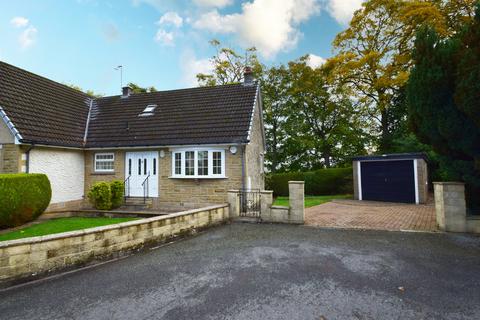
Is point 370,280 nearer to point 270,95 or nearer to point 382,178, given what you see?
point 382,178

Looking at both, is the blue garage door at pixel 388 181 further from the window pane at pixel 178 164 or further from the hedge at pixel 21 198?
the hedge at pixel 21 198

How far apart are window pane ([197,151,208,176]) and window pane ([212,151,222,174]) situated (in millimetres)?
426

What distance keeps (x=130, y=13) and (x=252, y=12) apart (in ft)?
24.0

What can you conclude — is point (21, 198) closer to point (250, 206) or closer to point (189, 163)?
point (189, 163)

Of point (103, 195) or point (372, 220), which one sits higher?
point (103, 195)

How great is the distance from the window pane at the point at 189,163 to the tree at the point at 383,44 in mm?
17846

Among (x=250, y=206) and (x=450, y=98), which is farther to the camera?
(x=250, y=206)

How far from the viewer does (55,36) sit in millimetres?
13141

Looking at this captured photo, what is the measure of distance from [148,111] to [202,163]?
5.95m

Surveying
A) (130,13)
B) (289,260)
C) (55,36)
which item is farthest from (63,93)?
(289,260)

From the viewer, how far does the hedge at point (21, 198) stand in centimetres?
879

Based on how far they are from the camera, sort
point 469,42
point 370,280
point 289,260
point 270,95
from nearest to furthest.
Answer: point 370,280 < point 289,260 < point 469,42 < point 270,95

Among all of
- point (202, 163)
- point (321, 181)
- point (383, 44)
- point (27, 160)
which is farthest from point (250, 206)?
point (383, 44)

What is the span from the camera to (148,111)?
51.3 feet
